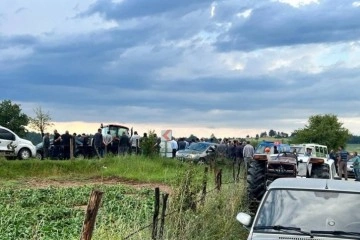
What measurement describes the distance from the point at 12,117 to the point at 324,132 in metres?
49.2

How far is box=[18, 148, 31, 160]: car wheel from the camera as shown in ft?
117

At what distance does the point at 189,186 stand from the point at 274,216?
13.0 feet

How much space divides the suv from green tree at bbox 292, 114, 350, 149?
9446cm

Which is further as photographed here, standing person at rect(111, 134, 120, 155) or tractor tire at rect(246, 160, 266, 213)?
standing person at rect(111, 134, 120, 155)

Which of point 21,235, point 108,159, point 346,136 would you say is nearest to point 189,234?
point 21,235

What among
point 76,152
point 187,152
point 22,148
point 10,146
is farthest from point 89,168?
point 187,152

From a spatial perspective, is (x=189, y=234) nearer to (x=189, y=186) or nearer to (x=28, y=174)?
(x=189, y=186)

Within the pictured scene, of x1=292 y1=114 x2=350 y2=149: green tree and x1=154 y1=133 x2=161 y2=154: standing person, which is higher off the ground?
x1=292 y1=114 x2=350 y2=149: green tree

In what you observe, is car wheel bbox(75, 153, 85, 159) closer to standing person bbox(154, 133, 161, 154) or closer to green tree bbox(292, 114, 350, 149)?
standing person bbox(154, 133, 161, 154)

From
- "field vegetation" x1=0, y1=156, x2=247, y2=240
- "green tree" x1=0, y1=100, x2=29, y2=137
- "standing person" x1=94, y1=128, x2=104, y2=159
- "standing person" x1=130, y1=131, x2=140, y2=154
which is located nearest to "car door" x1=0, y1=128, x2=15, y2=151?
"standing person" x1=94, y1=128, x2=104, y2=159

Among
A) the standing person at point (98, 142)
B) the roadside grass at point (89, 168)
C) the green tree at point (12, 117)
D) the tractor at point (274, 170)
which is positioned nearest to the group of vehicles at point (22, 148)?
the standing person at point (98, 142)

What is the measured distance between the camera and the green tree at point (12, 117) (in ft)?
246

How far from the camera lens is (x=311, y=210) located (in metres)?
8.98

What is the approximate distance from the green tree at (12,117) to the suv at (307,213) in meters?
66.7
